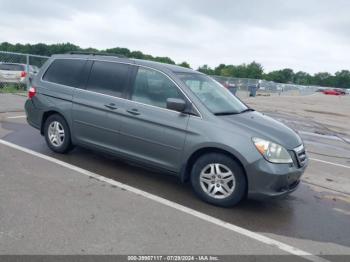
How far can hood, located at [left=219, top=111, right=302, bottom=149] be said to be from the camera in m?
4.34

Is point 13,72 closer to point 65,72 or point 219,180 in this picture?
point 65,72

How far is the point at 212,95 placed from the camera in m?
5.14

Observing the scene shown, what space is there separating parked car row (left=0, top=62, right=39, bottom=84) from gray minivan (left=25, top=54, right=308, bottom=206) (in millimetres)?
10188

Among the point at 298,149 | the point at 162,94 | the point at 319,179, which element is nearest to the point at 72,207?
the point at 162,94

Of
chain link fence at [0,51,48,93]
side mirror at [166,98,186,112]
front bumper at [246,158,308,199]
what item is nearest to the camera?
front bumper at [246,158,308,199]

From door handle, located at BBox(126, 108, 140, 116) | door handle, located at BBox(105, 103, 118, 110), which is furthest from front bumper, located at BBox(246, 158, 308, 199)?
door handle, located at BBox(105, 103, 118, 110)

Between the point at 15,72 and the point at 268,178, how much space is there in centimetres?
1420

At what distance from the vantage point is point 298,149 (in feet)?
14.8

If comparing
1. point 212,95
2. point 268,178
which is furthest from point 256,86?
point 268,178

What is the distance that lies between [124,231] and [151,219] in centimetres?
42

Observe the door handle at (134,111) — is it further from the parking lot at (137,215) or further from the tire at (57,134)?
the tire at (57,134)

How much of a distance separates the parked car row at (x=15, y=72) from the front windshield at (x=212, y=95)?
471 inches

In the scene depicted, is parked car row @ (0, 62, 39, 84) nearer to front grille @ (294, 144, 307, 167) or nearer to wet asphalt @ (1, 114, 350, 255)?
wet asphalt @ (1, 114, 350, 255)

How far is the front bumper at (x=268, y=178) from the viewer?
4.16 metres
